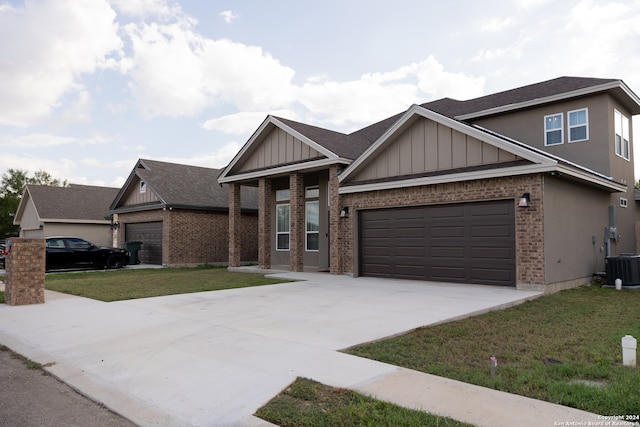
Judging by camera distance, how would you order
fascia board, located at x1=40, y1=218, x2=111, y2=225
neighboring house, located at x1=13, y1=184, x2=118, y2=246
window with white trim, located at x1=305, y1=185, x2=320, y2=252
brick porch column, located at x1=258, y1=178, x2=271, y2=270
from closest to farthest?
brick porch column, located at x1=258, y1=178, x2=271, y2=270 < window with white trim, located at x1=305, y1=185, x2=320, y2=252 < fascia board, located at x1=40, y1=218, x2=111, y2=225 < neighboring house, located at x1=13, y1=184, x2=118, y2=246

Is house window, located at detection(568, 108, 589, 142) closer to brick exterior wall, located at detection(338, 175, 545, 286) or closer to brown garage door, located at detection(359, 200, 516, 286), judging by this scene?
brick exterior wall, located at detection(338, 175, 545, 286)

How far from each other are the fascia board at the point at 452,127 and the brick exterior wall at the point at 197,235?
9.95m

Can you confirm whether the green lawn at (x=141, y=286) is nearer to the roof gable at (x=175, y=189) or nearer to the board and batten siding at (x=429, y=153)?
the board and batten siding at (x=429, y=153)

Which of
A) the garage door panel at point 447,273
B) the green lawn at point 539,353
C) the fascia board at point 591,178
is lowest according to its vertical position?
the green lawn at point 539,353

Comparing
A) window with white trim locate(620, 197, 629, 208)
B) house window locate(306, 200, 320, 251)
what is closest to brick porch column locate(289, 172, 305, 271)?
house window locate(306, 200, 320, 251)

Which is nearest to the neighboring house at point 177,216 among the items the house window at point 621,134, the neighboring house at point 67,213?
the neighboring house at point 67,213

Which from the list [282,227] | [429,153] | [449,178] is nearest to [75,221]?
[282,227]

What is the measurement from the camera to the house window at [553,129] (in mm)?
15078

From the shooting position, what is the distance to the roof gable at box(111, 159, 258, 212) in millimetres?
22562

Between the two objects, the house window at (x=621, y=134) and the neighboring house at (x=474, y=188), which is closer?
the neighboring house at (x=474, y=188)

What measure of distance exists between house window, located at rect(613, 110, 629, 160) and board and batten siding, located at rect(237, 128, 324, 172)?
982 cm

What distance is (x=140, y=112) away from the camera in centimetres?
2048

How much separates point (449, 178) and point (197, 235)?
14487mm

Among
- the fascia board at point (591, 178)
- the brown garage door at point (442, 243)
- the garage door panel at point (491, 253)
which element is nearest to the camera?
the fascia board at point (591, 178)
